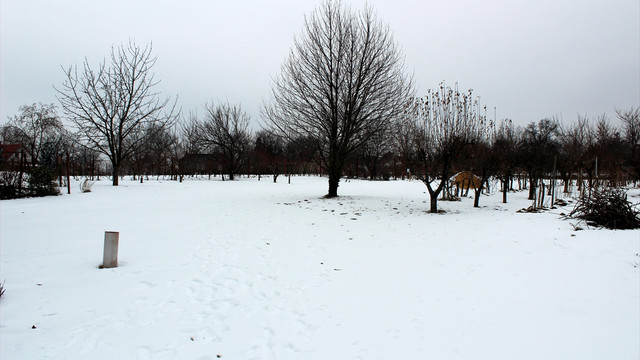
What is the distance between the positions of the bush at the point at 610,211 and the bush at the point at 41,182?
19791mm

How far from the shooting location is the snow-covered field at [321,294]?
286 centimetres

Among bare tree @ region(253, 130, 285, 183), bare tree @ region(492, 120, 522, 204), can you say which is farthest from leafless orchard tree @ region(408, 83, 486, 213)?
bare tree @ region(253, 130, 285, 183)

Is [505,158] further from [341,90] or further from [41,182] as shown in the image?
[41,182]

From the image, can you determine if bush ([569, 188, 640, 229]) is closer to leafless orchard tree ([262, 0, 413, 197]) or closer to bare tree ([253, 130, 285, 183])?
leafless orchard tree ([262, 0, 413, 197])

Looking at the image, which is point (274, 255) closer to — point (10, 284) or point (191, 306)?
point (191, 306)

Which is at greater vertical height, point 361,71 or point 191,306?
point 361,71

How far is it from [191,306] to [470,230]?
6.89 meters

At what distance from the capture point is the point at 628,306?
343 cm

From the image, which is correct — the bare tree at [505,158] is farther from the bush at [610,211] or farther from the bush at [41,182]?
A: the bush at [41,182]

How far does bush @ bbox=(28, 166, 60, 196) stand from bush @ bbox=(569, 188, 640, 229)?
1979 cm

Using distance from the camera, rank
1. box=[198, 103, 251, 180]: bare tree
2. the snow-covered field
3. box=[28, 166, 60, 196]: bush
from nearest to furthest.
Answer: the snow-covered field → box=[28, 166, 60, 196]: bush → box=[198, 103, 251, 180]: bare tree

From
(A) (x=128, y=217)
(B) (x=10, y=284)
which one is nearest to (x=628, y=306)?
(B) (x=10, y=284)

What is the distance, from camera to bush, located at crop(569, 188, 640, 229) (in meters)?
7.07

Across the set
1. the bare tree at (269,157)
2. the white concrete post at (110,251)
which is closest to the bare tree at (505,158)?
the white concrete post at (110,251)
